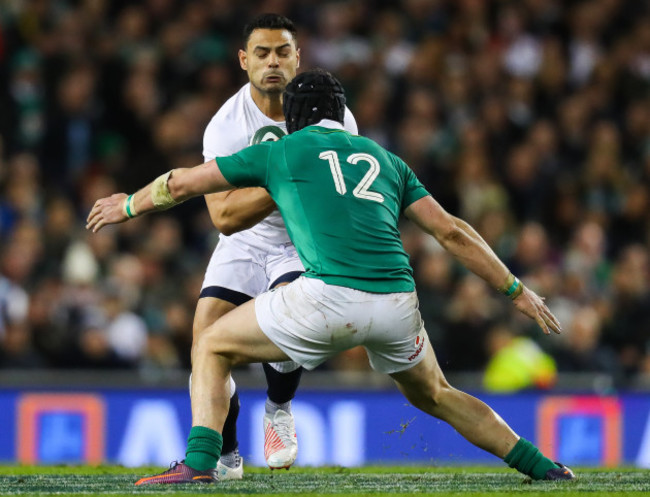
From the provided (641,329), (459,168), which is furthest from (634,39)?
(641,329)

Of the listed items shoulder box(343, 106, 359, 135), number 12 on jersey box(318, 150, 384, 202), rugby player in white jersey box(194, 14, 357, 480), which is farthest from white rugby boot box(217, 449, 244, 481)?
shoulder box(343, 106, 359, 135)

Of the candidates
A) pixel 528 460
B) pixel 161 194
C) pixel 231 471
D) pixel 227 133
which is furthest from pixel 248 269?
pixel 528 460

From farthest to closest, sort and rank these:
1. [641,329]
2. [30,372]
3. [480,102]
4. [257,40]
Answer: [480,102]
[641,329]
[30,372]
[257,40]

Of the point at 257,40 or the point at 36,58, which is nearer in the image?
the point at 257,40

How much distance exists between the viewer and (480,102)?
1603 centimetres

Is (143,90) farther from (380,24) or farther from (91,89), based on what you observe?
(380,24)

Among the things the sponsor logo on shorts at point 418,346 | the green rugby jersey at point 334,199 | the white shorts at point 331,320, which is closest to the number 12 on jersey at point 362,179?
the green rugby jersey at point 334,199

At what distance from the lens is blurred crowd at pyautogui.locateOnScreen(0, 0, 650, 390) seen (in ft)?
42.4

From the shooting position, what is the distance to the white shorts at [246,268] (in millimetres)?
7559

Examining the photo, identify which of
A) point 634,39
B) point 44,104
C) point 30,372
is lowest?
point 30,372

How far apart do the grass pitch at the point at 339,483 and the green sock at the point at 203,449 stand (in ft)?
0.40

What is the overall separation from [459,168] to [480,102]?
4.44 ft

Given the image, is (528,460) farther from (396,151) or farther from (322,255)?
(396,151)

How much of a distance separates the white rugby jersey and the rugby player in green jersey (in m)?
0.88
